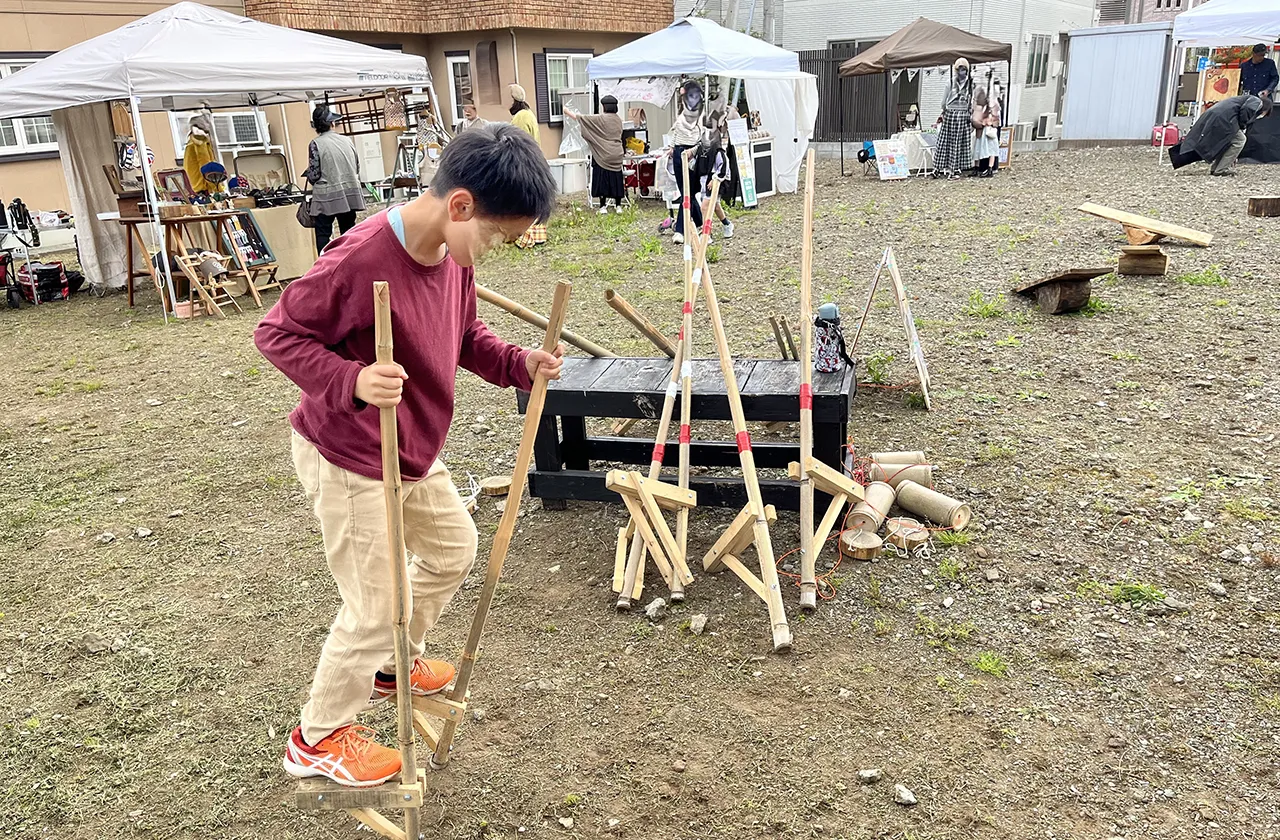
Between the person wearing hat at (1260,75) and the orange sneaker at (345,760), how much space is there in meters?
18.9

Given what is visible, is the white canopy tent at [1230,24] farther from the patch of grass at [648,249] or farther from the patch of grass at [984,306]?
the patch of grass at [984,306]

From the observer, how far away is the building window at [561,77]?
22.0 meters

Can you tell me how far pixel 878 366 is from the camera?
21.8ft

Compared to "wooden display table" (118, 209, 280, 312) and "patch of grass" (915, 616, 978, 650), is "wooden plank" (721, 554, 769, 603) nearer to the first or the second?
"patch of grass" (915, 616, 978, 650)

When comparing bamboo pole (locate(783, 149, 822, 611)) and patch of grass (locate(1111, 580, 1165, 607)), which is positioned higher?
bamboo pole (locate(783, 149, 822, 611))

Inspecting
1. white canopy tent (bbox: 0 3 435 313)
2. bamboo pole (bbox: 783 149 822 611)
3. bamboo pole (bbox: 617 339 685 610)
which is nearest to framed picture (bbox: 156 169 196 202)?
white canopy tent (bbox: 0 3 435 313)

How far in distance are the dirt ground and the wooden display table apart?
10.5ft

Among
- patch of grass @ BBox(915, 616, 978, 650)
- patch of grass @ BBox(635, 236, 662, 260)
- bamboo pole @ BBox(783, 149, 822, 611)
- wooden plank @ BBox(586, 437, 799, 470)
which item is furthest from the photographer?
patch of grass @ BBox(635, 236, 662, 260)

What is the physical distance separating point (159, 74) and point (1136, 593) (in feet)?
32.1

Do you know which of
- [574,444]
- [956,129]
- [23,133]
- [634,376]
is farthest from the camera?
[956,129]

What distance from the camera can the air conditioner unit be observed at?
24.0 meters

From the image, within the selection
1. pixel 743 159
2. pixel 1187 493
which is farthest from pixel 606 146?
pixel 1187 493

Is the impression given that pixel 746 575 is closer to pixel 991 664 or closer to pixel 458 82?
pixel 991 664

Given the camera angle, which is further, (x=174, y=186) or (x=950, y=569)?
(x=174, y=186)
